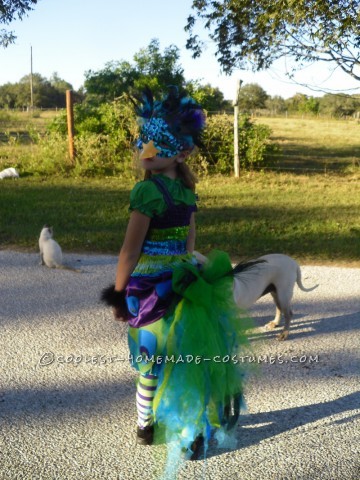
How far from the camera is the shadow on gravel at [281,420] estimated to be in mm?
3127

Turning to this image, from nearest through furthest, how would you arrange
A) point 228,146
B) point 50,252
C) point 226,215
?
point 50,252
point 226,215
point 228,146

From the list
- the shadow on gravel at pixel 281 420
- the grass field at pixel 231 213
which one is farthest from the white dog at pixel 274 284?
Result: the grass field at pixel 231 213

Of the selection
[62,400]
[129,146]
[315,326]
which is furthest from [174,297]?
[129,146]

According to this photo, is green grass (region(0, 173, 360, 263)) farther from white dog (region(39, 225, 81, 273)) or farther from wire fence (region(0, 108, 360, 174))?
wire fence (region(0, 108, 360, 174))

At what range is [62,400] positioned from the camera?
3.54 metres

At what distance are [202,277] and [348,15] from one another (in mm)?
10900

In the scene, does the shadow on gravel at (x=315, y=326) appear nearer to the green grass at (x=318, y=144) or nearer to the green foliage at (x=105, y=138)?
the green foliage at (x=105, y=138)

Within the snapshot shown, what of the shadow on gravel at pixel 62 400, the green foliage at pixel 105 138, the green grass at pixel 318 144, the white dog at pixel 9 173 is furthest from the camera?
the green grass at pixel 318 144

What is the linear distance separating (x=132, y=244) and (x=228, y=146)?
41.4 feet

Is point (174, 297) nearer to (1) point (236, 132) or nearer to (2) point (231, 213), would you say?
(2) point (231, 213)

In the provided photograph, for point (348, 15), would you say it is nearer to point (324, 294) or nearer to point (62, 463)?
point (324, 294)

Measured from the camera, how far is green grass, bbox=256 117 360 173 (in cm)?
1825

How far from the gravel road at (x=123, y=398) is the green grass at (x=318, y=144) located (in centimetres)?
1191

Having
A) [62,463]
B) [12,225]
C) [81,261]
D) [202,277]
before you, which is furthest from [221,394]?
[12,225]
